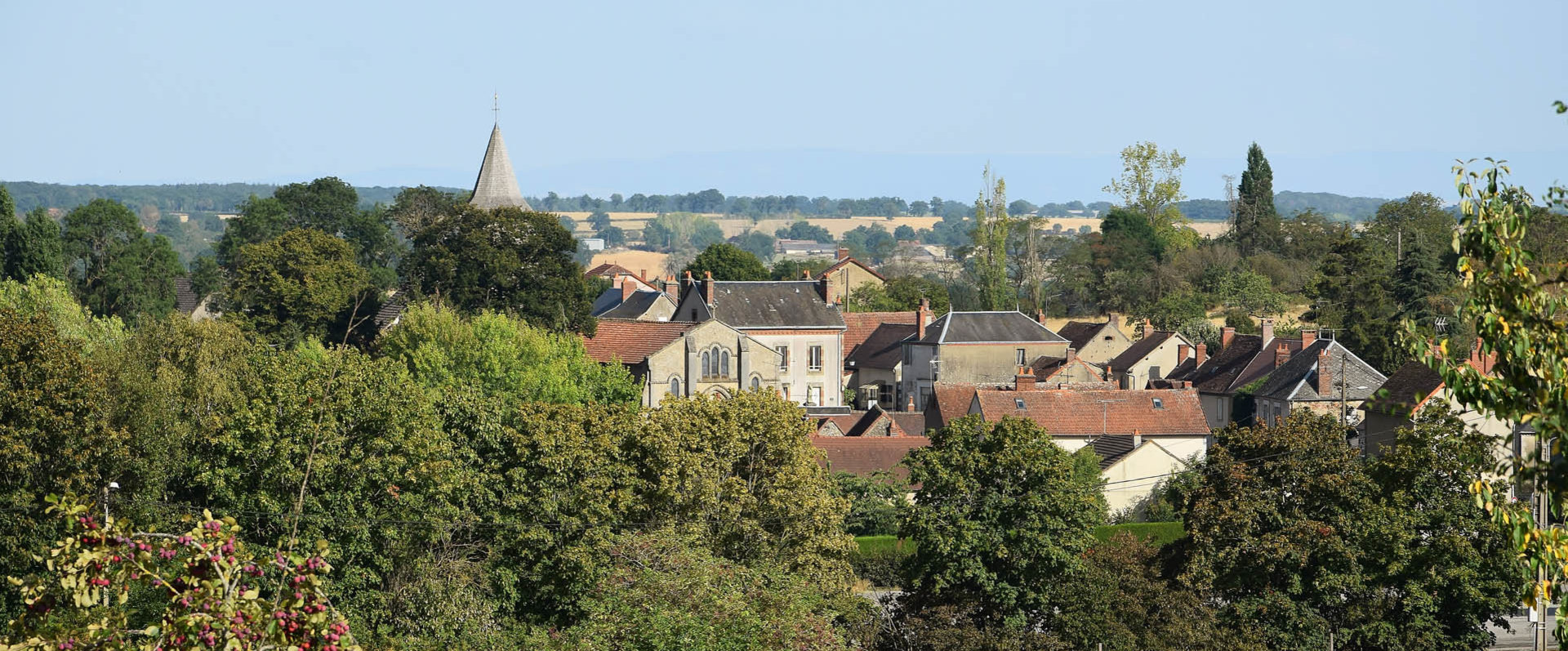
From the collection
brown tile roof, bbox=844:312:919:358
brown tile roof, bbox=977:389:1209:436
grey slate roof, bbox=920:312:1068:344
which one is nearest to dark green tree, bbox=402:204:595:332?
grey slate roof, bbox=920:312:1068:344

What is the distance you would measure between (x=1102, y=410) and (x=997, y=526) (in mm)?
24581

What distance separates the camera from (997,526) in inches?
1195

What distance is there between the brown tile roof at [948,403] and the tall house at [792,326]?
11.7m

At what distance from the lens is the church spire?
97875mm

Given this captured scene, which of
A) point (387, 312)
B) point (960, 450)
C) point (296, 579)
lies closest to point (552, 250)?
point (387, 312)

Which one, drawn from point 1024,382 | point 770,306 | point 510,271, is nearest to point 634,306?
point 770,306

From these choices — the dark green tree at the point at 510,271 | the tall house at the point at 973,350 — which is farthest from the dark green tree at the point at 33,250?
the tall house at the point at 973,350

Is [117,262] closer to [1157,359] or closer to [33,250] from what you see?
[33,250]

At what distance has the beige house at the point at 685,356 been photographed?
2329 inches

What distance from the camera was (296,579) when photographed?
900cm

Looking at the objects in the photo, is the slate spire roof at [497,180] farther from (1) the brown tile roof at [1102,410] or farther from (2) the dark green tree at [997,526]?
(2) the dark green tree at [997,526]

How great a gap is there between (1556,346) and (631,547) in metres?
20.7

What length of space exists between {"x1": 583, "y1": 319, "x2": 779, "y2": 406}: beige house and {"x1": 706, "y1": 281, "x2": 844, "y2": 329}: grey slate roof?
22.9 ft

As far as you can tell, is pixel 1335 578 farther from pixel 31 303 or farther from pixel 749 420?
pixel 31 303
